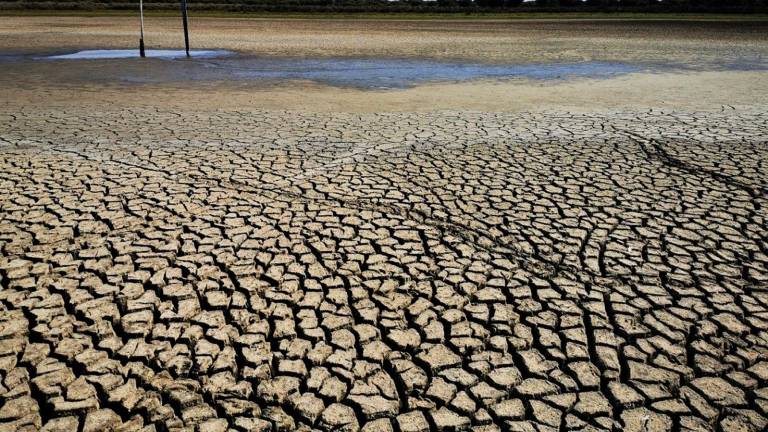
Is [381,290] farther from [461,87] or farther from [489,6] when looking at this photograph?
[489,6]

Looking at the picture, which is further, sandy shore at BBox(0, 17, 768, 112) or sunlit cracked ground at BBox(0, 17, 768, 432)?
sandy shore at BBox(0, 17, 768, 112)

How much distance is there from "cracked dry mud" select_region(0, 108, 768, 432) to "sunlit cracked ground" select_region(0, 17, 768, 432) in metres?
0.01

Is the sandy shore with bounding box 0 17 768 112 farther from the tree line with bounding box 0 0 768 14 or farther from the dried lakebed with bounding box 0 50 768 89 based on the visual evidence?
the tree line with bounding box 0 0 768 14

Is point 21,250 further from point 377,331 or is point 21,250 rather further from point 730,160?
point 730,160

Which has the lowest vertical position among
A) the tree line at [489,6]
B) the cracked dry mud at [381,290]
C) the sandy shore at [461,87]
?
the cracked dry mud at [381,290]

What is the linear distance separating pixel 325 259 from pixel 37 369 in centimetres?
153

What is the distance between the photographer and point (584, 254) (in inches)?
136

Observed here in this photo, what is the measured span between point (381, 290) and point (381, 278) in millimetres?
140

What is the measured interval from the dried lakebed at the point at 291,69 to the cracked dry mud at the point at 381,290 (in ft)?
19.3

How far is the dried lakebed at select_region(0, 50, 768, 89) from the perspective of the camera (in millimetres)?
11102

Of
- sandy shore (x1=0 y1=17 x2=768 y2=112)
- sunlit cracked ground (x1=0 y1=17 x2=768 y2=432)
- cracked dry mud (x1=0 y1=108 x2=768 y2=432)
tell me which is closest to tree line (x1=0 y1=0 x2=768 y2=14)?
sandy shore (x1=0 y1=17 x2=768 y2=112)

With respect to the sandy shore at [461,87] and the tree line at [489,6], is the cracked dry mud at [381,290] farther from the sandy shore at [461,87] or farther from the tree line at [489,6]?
the tree line at [489,6]

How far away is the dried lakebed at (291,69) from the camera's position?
36.4 feet

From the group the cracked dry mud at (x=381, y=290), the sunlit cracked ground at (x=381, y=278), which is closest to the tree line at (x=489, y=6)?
the sunlit cracked ground at (x=381, y=278)
